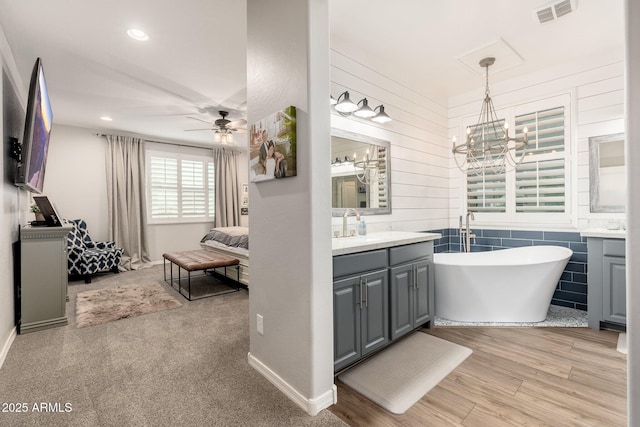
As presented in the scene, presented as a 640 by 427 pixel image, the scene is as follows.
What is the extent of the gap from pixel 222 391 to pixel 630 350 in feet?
6.41

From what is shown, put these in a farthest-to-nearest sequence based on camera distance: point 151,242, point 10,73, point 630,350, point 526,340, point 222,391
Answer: point 151,242 < point 10,73 < point 526,340 < point 222,391 < point 630,350

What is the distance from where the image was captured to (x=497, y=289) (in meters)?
2.91

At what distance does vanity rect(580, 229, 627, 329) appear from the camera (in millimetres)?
2631

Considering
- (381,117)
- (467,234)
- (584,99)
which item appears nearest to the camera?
(381,117)

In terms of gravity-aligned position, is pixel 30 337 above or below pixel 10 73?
below

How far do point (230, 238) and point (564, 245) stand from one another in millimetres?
4317

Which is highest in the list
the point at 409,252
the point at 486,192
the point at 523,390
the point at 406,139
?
the point at 406,139

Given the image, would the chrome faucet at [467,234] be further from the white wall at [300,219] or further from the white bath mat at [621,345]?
the white wall at [300,219]

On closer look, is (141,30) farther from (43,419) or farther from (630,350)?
(630,350)

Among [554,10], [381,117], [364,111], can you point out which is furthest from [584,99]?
[364,111]

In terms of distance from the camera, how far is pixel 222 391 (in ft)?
A: 6.26

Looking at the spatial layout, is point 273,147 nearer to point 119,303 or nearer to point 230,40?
point 230,40

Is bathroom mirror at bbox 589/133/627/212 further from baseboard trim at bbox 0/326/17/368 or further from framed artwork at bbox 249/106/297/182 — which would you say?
baseboard trim at bbox 0/326/17/368

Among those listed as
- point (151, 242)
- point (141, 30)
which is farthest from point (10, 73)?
point (151, 242)
